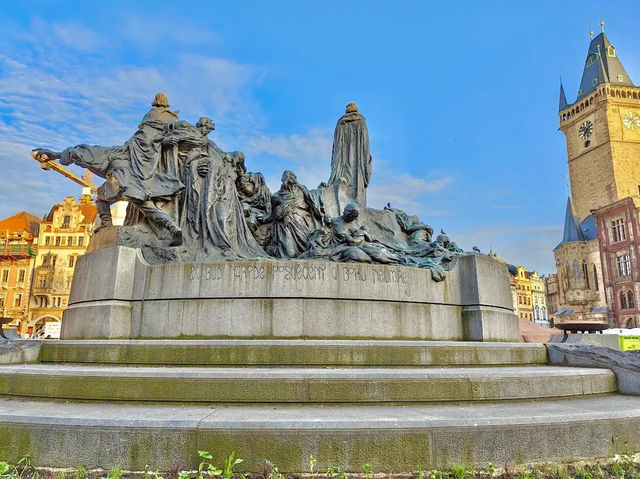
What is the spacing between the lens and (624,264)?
66188mm

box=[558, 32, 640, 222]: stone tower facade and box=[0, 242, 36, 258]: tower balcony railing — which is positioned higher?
box=[558, 32, 640, 222]: stone tower facade

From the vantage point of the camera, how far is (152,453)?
450 centimetres

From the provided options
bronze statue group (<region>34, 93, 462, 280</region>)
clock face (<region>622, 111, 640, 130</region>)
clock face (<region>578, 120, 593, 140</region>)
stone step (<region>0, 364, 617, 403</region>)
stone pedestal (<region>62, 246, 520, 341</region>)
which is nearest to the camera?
stone step (<region>0, 364, 617, 403</region>)

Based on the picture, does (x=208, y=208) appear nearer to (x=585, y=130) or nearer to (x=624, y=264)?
(x=624, y=264)

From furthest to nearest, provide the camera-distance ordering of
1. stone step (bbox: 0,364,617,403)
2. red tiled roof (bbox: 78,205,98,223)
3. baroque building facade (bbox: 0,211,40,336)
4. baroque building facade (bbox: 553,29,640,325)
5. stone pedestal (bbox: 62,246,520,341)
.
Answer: baroque building facade (bbox: 553,29,640,325), red tiled roof (bbox: 78,205,98,223), baroque building facade (bbox: 0,211,40,336), stone pedestal (bbox: 62,246,520,341), stone step (bbox: 0,364,617,403)

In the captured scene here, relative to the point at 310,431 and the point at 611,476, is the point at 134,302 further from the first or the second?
the point at 611,476

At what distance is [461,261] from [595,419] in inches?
228

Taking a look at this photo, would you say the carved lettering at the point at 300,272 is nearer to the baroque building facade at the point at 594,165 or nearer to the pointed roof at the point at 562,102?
the baroque building facade at the point at 594,165

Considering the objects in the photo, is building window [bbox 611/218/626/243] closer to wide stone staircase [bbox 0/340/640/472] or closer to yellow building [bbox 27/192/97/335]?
wide stone staircase [bbox 0/340/640/472]

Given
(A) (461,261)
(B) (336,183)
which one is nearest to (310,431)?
(A) (461,261)

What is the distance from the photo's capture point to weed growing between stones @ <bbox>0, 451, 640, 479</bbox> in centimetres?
431

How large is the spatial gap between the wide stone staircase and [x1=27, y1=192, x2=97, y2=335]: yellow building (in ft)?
194

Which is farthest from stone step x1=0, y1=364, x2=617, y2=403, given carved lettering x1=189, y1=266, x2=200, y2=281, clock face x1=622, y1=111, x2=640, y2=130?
clock face x1=622, y1=111, x2=640, y2=130

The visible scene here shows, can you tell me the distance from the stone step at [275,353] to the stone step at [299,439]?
2074 mm
